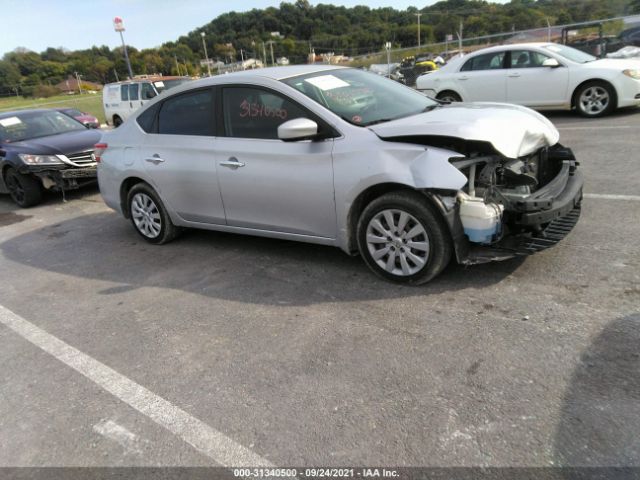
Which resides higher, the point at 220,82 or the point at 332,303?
the point at 220,82

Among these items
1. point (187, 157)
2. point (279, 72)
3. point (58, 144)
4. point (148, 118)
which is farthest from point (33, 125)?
point (279, 72)

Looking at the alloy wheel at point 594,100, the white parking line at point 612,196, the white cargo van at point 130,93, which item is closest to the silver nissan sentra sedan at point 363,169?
the white parking line at point 612,196

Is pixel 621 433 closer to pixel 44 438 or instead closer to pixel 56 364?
pixel 44 438

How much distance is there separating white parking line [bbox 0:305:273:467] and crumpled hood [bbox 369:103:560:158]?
7.80ft

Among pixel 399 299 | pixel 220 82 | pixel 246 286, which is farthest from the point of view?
pixel 220 82

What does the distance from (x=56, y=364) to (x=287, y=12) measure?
68.7 metres

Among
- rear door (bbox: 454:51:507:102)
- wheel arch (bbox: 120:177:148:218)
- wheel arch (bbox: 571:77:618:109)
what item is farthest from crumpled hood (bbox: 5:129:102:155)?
wheel arch (bbox: 571:77:618:109)

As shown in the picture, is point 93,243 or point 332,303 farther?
point 93,243

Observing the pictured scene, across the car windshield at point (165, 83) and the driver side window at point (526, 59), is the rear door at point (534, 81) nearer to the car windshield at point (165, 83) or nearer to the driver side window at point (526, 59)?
the driver side window at point (526, 59)

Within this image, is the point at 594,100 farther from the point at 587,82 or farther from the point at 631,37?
the point at 631,37

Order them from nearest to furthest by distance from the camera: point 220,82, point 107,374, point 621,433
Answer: point 621,433 < point 107,374 < point 220,82

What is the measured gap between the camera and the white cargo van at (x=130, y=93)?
60.2 feet

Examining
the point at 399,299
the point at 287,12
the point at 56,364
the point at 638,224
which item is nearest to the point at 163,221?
the point at 56,364

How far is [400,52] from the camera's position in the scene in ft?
103
